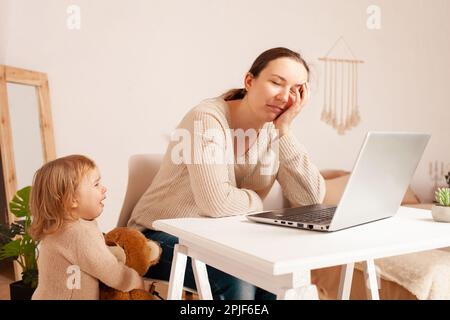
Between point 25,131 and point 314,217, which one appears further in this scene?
point 25,131

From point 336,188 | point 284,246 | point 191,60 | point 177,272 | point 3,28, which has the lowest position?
point 336,188

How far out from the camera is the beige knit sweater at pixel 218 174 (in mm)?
1223

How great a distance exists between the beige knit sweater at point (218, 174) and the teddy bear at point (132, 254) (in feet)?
0.43

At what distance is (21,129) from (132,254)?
4.38 feet

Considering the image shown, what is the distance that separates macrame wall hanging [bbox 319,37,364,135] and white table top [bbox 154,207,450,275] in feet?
7.60

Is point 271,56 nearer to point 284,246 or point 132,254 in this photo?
point 132,254

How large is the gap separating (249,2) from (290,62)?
5.72 feet

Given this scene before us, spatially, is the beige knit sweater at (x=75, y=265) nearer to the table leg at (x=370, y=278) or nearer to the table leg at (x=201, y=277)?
the table leg at (x=201, y=277)

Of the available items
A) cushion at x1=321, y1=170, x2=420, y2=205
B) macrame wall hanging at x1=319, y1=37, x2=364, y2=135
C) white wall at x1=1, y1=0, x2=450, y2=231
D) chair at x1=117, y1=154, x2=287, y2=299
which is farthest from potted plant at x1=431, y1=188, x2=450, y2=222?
macrame wall hanging at x1=319, y1=37, x2=364, y2=135

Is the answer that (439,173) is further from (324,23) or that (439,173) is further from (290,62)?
(290,62)

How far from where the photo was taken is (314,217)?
108 cm

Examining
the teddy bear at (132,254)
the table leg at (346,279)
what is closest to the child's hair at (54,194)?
the teddy bear at (132,254)

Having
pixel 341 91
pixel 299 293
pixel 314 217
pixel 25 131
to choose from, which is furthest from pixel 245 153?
pixel 341 91

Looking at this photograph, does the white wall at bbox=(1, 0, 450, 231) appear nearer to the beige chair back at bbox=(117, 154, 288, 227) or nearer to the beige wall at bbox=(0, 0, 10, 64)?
the beige wall at bbox=(0, 0, 10, 64)
